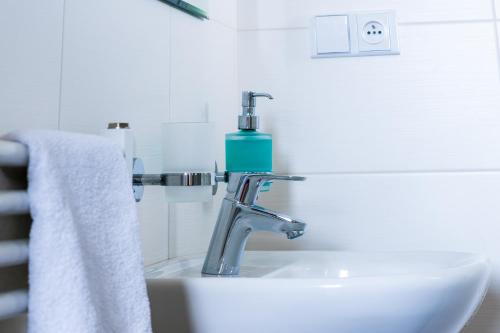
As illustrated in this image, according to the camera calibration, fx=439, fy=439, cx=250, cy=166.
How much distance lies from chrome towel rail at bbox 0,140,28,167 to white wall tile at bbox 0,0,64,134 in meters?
0.14

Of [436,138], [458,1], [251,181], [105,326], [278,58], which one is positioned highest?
[458,1]

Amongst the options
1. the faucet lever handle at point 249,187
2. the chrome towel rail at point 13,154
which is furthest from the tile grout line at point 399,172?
the chrome towel rail at point 13,154

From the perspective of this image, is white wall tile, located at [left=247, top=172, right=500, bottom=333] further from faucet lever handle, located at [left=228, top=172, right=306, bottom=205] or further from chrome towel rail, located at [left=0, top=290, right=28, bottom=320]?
chrome towel rail, located at [left=0, top=290, right=28, bottom=320]

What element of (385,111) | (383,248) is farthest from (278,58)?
(383,248)

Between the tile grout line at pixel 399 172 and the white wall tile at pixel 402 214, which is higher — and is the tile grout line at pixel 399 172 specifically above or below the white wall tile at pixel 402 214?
above

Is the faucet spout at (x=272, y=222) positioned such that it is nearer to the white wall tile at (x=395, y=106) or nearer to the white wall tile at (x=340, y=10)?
the white wall tile at (x=395, y=106)

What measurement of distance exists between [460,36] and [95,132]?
82cm

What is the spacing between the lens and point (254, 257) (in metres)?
0.84

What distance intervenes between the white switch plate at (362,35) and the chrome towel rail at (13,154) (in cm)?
78

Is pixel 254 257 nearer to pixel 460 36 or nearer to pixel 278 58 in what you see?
pixel 278 58

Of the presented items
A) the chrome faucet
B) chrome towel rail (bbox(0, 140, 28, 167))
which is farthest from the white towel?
the chrome faucet

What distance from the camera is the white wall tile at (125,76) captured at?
0.56m

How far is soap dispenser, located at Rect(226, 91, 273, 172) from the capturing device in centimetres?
79

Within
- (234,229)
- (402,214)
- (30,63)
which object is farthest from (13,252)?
(402,214)
